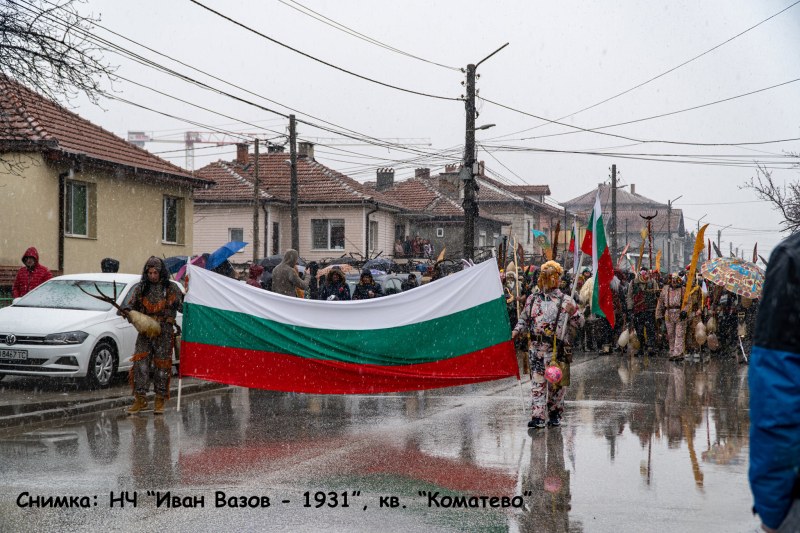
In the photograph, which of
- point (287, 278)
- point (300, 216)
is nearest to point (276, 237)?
point (300, 216)

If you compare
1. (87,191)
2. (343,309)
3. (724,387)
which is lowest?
(724,387)

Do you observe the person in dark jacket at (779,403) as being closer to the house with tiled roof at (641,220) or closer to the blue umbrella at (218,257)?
the blue umbrella at (218,257)

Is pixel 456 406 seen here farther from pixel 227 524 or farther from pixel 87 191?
pixel 87 191

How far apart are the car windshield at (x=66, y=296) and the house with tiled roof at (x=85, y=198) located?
6.18m

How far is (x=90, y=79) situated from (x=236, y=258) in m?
35.9

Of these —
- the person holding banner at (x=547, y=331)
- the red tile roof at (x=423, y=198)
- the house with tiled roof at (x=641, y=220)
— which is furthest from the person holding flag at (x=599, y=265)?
the house with tiled roof at (x=641, y=220)

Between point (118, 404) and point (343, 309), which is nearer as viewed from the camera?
point (343, 309)

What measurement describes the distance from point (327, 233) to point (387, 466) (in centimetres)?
4116

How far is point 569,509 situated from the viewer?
7246 millimetres

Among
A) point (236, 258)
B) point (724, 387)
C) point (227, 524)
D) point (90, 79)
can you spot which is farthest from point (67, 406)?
point (236, 258)

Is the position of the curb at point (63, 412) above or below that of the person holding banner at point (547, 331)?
below

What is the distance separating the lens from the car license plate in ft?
45.5

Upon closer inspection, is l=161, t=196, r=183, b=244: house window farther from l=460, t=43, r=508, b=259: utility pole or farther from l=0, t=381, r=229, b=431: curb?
l=0, t=381, r=229, b=431: curb

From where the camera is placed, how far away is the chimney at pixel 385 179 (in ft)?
221
